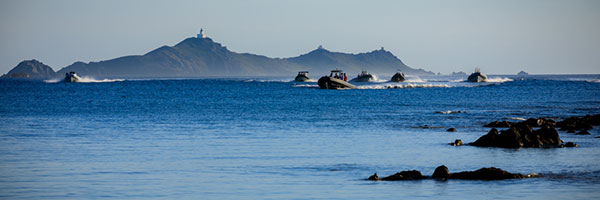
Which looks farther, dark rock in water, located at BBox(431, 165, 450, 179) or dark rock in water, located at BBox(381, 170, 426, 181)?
dark rock in water, located at BBox(431, 165, 450, 179)

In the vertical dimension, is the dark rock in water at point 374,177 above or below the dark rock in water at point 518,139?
below

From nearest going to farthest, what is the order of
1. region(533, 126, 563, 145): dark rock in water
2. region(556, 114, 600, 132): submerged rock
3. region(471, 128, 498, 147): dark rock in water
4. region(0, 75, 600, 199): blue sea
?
region(0, 75, 600, 199): blue sea < region(471, 128, 498, 147): dark rock in water < region(533, 126, 563, 145): dark rock in water < region(556, 114, 600, 132): submerged rock

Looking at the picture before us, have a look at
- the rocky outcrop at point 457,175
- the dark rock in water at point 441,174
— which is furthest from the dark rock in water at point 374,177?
the dark rock in water at point 441,174

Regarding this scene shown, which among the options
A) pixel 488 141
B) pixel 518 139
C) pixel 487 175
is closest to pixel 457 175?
pixel 487 175

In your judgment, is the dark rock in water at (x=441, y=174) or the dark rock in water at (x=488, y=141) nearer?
the dark rock in water at (x=441, y=174)

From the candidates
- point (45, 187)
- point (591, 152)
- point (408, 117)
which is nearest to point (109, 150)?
point (45, 187)

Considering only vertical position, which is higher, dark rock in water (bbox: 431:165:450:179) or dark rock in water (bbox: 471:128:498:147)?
dark rock in water (bbox: 471:128:498:147)

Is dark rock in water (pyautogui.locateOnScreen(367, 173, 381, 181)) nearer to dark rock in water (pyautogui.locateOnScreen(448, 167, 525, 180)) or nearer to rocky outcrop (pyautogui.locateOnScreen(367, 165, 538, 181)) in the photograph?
rocky outcrop (pyautogui.locateOnScreen(367, 165, 538, 181))

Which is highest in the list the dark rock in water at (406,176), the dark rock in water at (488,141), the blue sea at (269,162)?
the dark rock in water at (488,141)

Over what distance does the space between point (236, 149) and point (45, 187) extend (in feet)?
30.2

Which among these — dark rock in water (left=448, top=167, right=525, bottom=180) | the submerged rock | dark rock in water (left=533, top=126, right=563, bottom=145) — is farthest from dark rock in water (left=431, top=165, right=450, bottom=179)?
the submerged rock

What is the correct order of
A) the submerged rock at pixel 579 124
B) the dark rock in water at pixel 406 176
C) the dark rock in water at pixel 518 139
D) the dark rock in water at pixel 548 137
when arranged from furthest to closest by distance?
the submerged rock at pixel 579 124 < the dark rock in water at pixel 548 137 < the dark rock in water at pixel 518 139 < the dark rock in water at pixel 406 176

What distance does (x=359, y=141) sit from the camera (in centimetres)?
2861

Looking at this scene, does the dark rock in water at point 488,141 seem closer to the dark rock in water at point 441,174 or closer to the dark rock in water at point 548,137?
the dark rock in water at point 548,137
